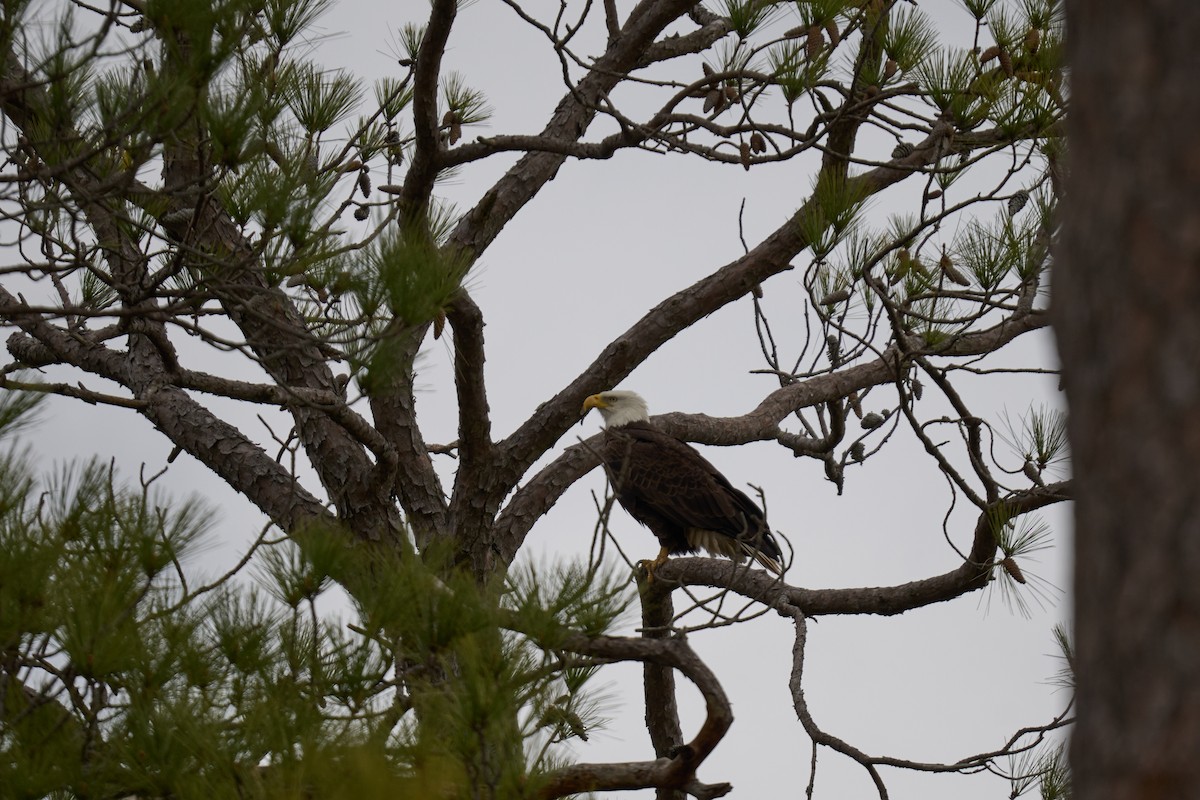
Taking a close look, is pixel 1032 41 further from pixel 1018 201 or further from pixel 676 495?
pixel 676 495

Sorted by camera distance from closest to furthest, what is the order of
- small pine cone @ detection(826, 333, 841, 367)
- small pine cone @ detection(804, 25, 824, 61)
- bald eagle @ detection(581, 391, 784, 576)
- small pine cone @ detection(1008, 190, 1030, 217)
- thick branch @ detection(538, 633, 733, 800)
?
thick branch @ detection(538, 633, 733, 800) → small pine cone @ detection(804, 25, 824, 61) → small pine cone @ detection(1008, 190, 1030, 217) → small pine cone @ detection(826, 333, 841, 367) → bald eagle @ detection(581, 391, 784, 576)

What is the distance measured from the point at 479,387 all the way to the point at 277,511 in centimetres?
85

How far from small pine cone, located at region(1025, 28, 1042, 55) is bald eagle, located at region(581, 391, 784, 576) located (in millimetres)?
2392

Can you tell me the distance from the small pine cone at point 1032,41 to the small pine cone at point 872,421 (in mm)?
1380

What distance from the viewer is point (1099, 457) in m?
0.87

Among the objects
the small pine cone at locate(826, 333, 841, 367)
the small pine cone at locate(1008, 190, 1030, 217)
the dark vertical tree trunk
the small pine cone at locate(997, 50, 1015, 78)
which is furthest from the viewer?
the small pine cone at locate(826, 333, 841, 367)

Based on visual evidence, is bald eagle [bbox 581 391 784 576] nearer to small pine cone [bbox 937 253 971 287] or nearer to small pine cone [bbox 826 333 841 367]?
small pine cone [bbox 826 333 841 367]

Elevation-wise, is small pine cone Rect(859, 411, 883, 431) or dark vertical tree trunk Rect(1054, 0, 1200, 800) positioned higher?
small pine cone Rect(859, 411, 883, 431)

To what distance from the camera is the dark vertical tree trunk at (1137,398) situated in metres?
0.81

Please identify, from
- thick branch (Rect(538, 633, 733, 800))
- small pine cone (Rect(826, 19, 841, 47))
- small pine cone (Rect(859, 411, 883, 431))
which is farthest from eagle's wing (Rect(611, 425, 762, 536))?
thick branch (Rect(538, 633, 733, 800))

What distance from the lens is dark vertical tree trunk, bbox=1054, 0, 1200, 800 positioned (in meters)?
0.81

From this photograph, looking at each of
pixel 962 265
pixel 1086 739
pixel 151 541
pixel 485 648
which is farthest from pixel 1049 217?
pixel 1086 739

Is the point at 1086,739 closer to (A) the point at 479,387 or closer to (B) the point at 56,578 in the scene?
(B) the point at 56,578

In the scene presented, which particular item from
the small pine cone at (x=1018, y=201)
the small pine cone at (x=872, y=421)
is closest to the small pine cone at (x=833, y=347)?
the small pine cone at (x=872, y=421)
